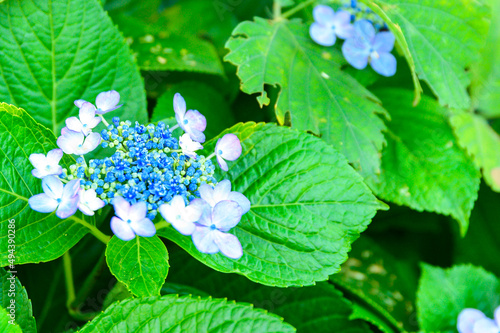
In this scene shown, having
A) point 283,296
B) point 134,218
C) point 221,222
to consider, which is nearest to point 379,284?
point 283,296

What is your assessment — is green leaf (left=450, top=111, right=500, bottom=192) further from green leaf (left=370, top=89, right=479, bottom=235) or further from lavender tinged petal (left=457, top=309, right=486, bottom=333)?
lavender tinged petal (left=457, top=309, right=486, bottom=333)

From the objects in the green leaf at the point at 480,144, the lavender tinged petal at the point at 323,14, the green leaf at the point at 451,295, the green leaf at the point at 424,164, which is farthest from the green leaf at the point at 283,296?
the lavender tinged petal at the point at 323,14

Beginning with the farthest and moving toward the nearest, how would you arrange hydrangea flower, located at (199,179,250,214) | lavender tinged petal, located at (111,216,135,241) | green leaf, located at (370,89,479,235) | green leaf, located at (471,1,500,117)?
green leaf, located at (471,1,500,117), green leaf, located at (370,89,479,235), hydrangea flower, located at (199,179,250,214), lavender tinged petal, located at (111,216,135,241)

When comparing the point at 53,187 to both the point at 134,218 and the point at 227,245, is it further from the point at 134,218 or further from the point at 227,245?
the point at 227,245

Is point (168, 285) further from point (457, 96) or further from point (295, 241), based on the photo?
point (457, 96)

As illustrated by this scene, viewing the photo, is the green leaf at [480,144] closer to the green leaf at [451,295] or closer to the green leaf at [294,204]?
the green leaf at [451,295]

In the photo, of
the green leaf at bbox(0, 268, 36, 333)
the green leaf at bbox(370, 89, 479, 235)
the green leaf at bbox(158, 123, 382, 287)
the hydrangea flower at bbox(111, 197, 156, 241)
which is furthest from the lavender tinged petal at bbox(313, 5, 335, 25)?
the green leaf at bbox(0, 268, 36, 333)
